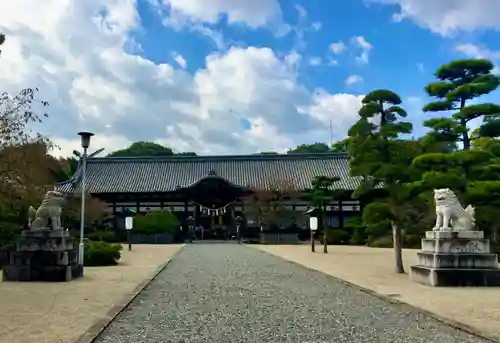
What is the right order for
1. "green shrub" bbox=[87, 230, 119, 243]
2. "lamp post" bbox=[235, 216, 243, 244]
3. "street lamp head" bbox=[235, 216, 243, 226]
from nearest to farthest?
1. "green shrub" bbox=[87, 230, 119, 243]
2. "lamp post" bbox=[235, 216, 243, 244]
3. "street lamp head" bbox=[235, 216, 243, 226]

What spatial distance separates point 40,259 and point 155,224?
28.6m

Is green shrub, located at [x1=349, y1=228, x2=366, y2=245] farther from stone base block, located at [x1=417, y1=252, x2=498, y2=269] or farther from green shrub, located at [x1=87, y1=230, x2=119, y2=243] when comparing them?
stone base block, located at [x1=417, y1=252, x2=498, y2=269]

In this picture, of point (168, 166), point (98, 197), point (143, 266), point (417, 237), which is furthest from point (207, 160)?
point (143, 266)

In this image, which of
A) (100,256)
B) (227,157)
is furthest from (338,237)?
(100,256)

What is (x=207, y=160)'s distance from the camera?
179ft

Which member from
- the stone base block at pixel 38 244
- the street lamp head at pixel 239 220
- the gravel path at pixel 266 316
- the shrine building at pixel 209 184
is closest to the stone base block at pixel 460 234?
the gravel path at pixel 266 316

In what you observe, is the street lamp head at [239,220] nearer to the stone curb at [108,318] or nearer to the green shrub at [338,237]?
the green shrub at [338,237]

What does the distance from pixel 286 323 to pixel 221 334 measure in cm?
124

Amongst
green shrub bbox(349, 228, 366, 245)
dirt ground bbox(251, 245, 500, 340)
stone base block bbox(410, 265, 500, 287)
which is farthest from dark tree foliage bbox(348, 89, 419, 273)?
green shrub bbox(349, 228, 366, 245)

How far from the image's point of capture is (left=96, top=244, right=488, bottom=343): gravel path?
7.12 metres

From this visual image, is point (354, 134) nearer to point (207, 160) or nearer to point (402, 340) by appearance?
point (402, 340)

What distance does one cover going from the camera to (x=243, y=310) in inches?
368

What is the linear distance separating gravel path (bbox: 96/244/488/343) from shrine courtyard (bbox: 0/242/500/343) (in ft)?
0.05

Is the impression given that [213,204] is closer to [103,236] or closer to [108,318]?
[103,236]
